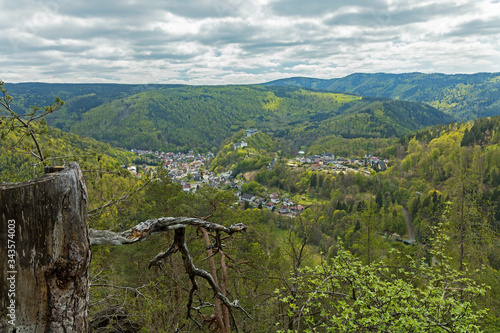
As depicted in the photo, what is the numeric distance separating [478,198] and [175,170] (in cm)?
10716

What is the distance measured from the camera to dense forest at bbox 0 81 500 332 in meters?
4.82

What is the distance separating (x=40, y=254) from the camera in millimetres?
1630

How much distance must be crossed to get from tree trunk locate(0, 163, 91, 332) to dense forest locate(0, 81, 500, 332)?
89cm

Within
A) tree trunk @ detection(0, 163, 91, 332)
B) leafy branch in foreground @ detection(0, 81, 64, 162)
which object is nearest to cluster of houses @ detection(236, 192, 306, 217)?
leafy branch in foreground @ detection(0, 81, 64, 162)

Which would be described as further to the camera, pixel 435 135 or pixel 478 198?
pixel 435 135

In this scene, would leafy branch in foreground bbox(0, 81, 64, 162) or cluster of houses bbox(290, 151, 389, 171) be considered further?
cluster of houses bbox(290, 151, 389, 171)

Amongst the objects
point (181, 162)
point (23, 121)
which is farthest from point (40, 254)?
point (181, 162)

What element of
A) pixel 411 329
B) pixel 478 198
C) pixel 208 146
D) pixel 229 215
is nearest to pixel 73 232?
pixel 411 329

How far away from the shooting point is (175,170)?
11244 centimetres

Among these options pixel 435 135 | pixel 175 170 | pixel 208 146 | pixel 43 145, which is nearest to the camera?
pixel 43 145

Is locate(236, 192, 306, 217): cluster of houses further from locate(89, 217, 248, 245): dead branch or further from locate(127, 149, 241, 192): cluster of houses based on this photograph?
locate(89, 217, 248, 245): dead branch

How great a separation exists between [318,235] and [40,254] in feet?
132

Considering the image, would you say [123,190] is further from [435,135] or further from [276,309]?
[435,135]

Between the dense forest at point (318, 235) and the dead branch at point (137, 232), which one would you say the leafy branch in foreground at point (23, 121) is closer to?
the dense forest at point (318, 235)
